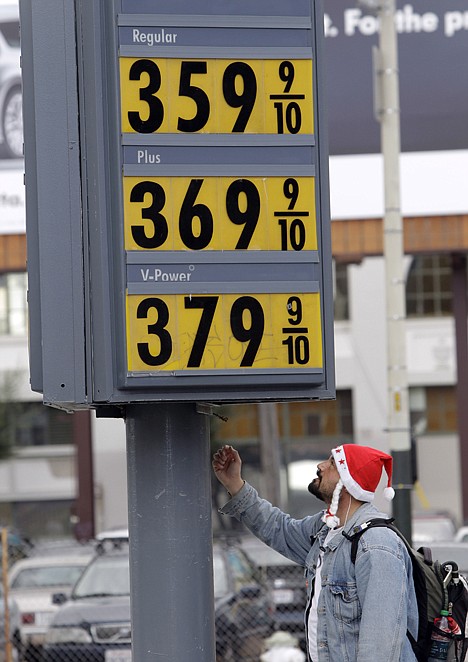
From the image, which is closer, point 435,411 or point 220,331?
point 220,331

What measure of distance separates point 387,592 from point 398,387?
8.02m

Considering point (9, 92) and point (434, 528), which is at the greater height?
point (9, 92)

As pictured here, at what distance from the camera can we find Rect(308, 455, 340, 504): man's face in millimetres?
4656

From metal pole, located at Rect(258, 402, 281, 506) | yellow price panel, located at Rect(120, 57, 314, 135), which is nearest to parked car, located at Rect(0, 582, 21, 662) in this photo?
yellow price panel, located at Rect(120, 57, 314, 135)

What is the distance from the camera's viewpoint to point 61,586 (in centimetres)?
1616

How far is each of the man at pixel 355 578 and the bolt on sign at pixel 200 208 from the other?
1.21ft

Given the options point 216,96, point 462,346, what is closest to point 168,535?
point 216,96

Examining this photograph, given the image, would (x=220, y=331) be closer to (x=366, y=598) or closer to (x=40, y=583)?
(x=366, y=598)

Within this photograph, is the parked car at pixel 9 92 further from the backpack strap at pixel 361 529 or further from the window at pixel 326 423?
the backpack strap at pixel 361 529

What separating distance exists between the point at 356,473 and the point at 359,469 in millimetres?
19

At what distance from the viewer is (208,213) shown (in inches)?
172

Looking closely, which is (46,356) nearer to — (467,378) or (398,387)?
(398,387)

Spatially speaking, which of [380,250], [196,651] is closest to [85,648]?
[196,651]

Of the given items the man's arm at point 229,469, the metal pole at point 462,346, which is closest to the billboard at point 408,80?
the metal pole at point 462,346
